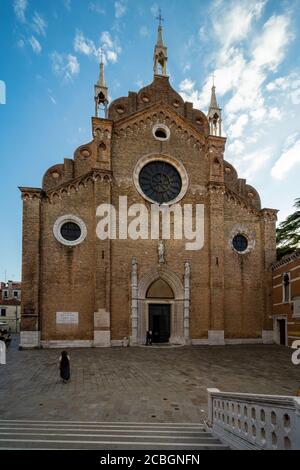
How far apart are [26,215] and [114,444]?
16.4 metres

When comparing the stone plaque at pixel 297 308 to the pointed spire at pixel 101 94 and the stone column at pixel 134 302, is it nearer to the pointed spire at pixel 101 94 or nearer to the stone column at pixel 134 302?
the stone column at pixel 134 302

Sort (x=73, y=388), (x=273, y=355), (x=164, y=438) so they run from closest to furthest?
(x=164, y=438) < (x=73, y=388) < (x=273, y=355)

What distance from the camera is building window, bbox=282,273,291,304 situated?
2042 centimetres

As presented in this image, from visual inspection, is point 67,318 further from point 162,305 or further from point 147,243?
point 147,243

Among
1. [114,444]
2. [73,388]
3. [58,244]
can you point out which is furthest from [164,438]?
[58,244]

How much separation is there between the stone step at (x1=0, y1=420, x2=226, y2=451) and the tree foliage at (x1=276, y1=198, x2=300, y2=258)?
24.7 m

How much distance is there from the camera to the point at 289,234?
28312 mm

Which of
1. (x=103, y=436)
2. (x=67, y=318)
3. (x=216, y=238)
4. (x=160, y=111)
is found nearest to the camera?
(x=103, y=436)

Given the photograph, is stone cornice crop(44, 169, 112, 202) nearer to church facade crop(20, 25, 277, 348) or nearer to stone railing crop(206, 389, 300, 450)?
church facade crop(20, 25, 277, 348)

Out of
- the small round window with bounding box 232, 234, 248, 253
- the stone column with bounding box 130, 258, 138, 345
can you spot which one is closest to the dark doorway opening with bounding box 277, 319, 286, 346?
the small round window with bounding box 232, 234, 248, 253

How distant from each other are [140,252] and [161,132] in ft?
29.8

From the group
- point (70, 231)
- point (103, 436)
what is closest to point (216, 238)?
point (70, 231)
